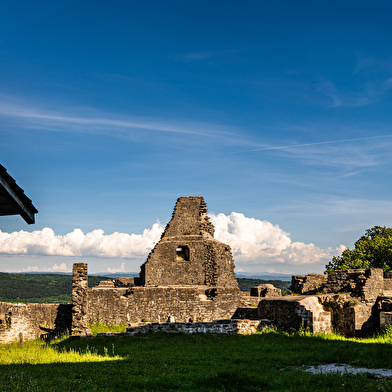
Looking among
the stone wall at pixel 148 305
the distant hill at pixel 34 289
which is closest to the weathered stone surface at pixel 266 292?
the stone wall at pixel 148 305

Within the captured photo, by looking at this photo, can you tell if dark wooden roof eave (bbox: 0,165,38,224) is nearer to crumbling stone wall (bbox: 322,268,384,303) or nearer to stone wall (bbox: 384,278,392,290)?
crumbling stone wall (bbox: 322,268,384,303)

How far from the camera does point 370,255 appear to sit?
142ft

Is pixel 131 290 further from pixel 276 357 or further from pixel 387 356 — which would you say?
pixel 387 356

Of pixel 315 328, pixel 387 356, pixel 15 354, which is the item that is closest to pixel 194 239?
pixel 315 328

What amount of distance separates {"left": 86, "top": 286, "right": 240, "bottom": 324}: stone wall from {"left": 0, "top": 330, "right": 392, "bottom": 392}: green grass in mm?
3555

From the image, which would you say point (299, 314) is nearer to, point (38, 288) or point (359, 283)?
point (359, 283)

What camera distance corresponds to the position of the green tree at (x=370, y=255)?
137 ft

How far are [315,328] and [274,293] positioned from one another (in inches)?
514

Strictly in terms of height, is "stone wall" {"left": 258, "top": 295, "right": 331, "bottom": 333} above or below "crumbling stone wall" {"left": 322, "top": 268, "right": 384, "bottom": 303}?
below

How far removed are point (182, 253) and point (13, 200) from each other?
23.5 metres

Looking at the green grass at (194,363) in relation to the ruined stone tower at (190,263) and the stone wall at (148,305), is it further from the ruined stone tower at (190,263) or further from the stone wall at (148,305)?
the ruined stone tower at (190,263)

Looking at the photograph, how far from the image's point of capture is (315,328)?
55.2 feet

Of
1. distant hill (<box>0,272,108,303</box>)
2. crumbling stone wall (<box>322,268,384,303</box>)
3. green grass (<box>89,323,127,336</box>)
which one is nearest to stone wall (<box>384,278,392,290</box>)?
crumbling stone wall (<box>322,268,384,303</box>)

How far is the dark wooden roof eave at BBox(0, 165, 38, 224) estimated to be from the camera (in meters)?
8.37
